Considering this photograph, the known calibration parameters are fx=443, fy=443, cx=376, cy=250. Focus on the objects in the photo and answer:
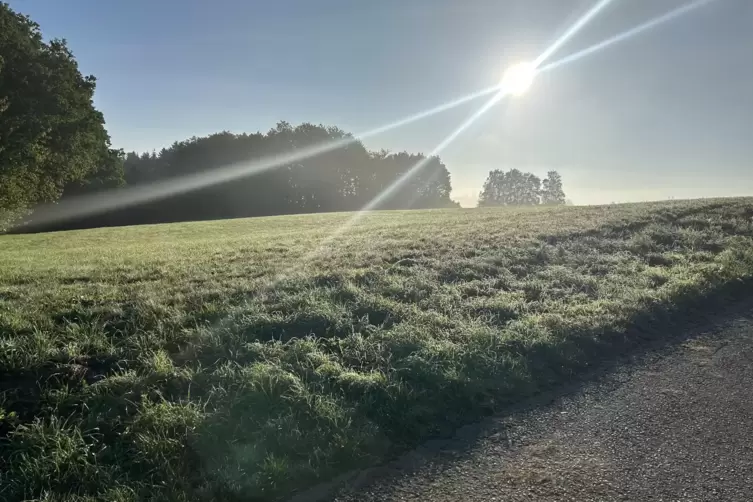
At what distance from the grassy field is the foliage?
1668cm

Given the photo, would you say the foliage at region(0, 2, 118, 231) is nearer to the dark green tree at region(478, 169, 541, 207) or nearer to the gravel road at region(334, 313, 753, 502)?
the gravel road at region(334, 313, 753, 502)

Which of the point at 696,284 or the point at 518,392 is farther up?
the point at 696,284

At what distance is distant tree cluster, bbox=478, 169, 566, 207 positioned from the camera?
110938mm

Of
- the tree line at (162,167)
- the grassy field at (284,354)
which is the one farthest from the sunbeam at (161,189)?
the grassy field at (284,354)

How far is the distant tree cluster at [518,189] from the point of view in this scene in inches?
4368

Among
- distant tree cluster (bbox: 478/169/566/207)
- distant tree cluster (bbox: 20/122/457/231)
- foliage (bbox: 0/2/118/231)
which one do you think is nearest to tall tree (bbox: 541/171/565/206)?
distant tree cluster (bbox: 478/169/566/207)

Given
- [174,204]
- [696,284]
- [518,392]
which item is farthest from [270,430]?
[174,204]

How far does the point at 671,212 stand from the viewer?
1476 centimetres

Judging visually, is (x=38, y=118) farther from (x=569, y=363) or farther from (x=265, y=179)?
(x=265, y=179)

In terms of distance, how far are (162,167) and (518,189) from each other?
84256mm

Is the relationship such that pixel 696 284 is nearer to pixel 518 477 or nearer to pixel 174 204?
pixel 518 477

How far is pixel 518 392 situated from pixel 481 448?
3.37 feet

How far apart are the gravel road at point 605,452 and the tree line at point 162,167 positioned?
24873mm

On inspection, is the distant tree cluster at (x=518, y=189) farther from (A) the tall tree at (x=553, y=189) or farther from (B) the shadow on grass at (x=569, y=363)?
(B) the shadow on grass at (x=569, y=363)
